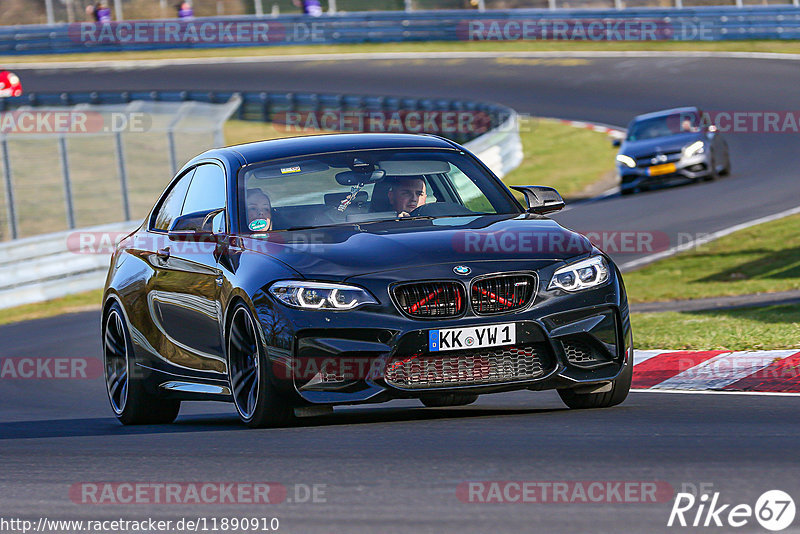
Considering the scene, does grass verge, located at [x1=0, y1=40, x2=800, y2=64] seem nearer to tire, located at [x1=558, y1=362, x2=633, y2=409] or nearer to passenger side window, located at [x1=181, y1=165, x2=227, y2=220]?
passenger side window, located at [x1=181, y1=165, x2=227, y2=220]

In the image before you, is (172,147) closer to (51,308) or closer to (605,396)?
(51,308)

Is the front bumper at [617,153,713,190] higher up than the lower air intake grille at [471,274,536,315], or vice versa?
the lower air intake grille at [471,274,536,315]

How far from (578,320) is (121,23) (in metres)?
46.3

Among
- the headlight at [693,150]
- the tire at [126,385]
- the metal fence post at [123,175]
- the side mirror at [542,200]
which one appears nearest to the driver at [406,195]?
the side mirror at [542,200]

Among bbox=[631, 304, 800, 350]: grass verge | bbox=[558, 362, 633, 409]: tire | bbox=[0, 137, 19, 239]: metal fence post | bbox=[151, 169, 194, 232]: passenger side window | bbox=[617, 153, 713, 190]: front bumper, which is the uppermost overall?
bbox=[151, 169, 194, 232]: passenger side window

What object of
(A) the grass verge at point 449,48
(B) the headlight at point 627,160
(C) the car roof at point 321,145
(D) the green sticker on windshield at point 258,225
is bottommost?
(A) the grass verge at point 449,48

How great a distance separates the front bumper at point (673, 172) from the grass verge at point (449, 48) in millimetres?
16188

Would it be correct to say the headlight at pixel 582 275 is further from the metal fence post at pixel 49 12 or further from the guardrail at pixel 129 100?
the metal fence post at pixel 49 12

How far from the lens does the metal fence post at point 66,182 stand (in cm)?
2139

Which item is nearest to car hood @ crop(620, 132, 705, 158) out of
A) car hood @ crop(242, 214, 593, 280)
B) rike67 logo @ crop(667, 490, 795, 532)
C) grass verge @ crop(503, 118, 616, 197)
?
grass verge @ crop(503, 118, 616, 197)

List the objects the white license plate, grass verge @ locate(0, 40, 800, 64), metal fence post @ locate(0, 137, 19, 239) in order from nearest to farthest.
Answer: the white license plate < metal fence post @ locate(0, 137, 19, 239) < grass verge @ locate(0, 40, 800, 64)

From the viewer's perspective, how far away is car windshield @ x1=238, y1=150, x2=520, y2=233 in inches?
294

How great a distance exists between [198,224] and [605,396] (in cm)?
229

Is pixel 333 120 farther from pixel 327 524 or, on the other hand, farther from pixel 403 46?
pixel 327 524
